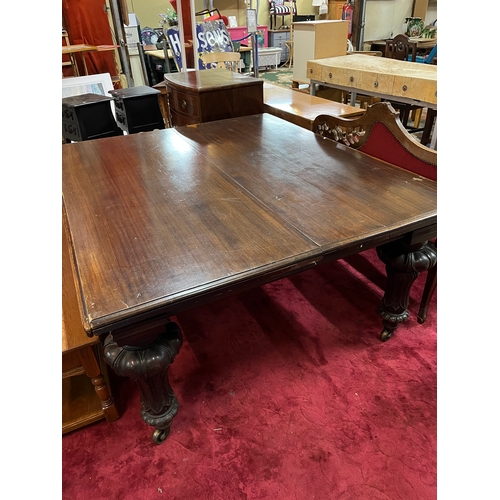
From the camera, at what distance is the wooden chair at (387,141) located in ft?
4.53

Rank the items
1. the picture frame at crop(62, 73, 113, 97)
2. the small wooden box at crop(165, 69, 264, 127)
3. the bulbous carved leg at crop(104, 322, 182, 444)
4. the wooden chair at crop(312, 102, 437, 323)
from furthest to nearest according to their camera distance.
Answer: the picture frame at crop(62, 73, 113, 97), the small wooden box at crop(165, 69, 264, 127), the wooden chair at crop(312, 102, 437, 323), the bulbous carved leg at crop(104, 322, 182, 444)

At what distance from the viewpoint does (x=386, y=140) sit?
1514 mm

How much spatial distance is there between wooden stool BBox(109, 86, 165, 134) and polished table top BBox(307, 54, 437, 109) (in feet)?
5.19

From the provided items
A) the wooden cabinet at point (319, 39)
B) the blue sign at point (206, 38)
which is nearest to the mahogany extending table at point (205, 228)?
the wooden cabinet at point (319, 39)

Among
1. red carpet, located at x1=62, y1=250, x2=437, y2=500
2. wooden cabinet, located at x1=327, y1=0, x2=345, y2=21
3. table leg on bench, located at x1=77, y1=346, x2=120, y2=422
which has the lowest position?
red carpet, located at x1=62, y1=250, x2=437, y2=500

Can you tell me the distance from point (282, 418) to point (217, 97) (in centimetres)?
203

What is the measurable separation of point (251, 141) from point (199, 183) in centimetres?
58

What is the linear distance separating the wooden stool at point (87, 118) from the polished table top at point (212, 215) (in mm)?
1337

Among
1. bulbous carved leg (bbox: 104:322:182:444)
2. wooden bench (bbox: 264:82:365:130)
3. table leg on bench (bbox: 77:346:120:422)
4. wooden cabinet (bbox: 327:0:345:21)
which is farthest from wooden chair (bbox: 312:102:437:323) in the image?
wooden cabinet (bbox: 327:0:345:21)

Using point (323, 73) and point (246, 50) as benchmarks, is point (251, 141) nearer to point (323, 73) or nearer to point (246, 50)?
point (323, 73)

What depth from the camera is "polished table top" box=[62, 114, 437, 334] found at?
91cm

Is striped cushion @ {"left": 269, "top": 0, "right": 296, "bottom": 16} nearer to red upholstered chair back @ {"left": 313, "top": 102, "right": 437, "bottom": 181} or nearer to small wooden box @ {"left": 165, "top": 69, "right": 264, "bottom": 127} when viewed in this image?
small wooden box @ {"left": 165, "top": 69, "right": 264, "bottom": 127}

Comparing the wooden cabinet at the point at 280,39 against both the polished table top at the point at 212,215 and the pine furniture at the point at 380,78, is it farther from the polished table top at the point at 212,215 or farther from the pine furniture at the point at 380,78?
the polished table top at the point at 212,215

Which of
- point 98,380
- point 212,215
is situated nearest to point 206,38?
point 212,215
